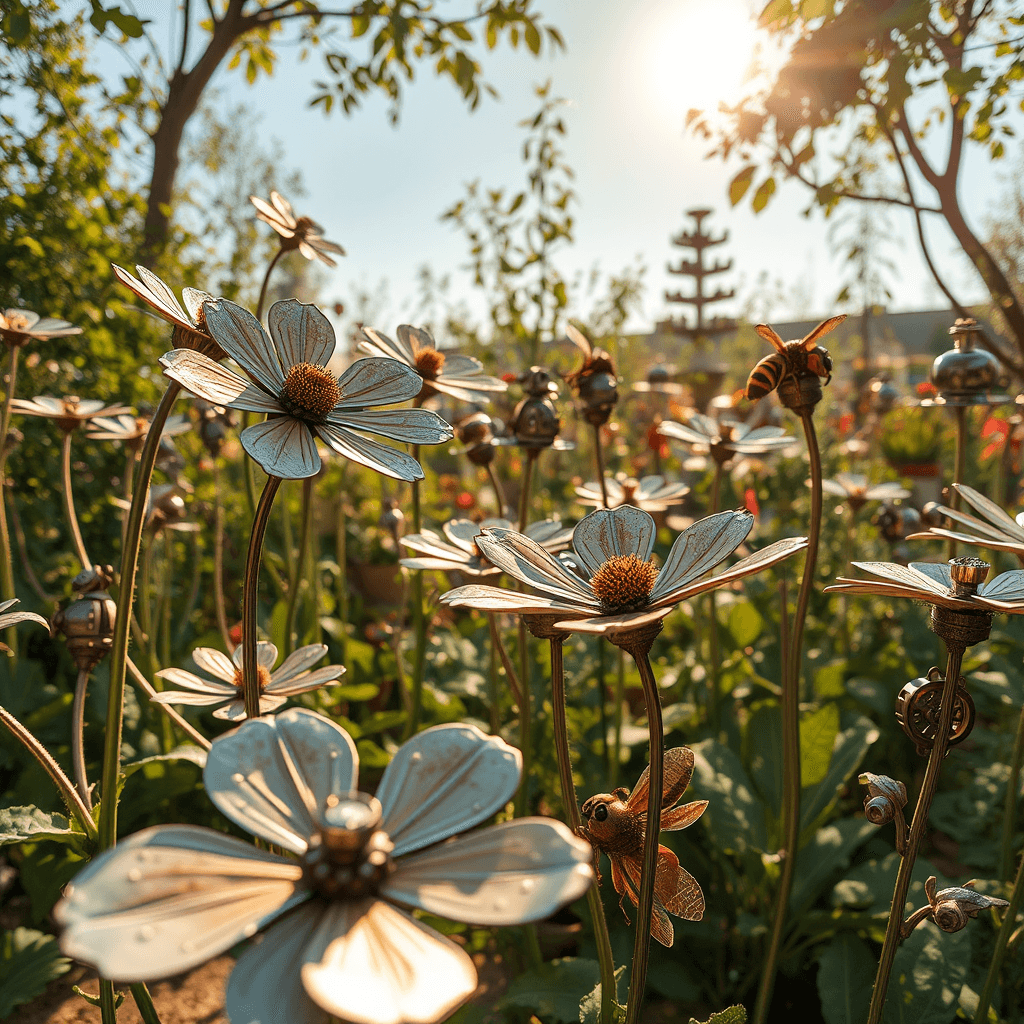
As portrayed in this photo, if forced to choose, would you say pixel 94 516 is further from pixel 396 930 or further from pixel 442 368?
pixel 396 930

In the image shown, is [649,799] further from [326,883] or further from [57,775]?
[57,775]

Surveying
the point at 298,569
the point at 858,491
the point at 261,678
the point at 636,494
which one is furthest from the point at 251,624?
the point at 858,491

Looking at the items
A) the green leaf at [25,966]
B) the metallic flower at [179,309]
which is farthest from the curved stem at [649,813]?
the green leaf at [25,966]

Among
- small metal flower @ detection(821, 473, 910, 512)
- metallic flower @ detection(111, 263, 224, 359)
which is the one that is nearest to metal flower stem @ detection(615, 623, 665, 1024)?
metallic flower @ detection(111, 263, 224, 359)

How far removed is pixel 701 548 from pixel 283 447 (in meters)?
0.35

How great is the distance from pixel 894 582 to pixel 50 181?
2278 mm

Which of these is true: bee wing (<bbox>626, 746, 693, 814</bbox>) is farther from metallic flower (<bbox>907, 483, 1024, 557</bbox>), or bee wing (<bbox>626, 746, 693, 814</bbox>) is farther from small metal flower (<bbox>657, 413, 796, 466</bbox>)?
small metal flower (<bbox>657, 413, 796, 466</bbox>)

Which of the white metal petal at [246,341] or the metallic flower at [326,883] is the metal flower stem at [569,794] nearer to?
the metallic flower at [326,883]

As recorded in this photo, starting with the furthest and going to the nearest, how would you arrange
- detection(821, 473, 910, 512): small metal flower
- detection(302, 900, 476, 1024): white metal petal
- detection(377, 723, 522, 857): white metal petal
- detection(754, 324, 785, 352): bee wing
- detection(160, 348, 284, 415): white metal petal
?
1. detection(821, 473, 910, 512): small metal flower
2. detection(754, 324, 785, 352): bee wing
3. detection(160, 348, 284, 415): white metal petal
4. detection(377, 723, 522, 857): white metal petal
5. detection(302, 900, 476, 1024): white metal petal

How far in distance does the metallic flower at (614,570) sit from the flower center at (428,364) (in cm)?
45

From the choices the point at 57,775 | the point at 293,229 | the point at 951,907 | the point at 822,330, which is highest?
the point at 293,229

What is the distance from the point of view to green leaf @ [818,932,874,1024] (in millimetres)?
1081

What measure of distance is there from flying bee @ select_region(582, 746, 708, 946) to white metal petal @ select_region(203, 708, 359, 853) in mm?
251

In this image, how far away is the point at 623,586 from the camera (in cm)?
58
